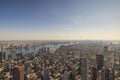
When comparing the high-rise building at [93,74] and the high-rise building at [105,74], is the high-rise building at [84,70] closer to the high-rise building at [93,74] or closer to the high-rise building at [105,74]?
the high-rise building at [93,74]

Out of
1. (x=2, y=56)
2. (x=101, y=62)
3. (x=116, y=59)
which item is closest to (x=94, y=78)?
(x=101, y=62)

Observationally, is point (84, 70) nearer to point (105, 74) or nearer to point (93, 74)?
point (93, 74)

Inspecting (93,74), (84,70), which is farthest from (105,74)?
(84,70)

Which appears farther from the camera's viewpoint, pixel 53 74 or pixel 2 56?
pixel 2 56

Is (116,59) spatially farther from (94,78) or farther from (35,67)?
(35,67)

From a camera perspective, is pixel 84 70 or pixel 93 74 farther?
pixel 84 70

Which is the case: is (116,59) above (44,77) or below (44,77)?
above

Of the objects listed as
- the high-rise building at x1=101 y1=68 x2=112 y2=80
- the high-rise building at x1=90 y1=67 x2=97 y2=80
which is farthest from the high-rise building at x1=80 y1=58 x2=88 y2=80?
the high-rise building at x1=101 y1=68 x2=112 y2=80

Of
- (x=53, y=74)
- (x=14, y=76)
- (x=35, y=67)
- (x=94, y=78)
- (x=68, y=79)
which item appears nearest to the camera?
(x=14, y=76)

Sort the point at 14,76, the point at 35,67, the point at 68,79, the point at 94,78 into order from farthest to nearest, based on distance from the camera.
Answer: the point at 35,67 → the point at 68,79 → the point at 94,78 → the point at 14,76

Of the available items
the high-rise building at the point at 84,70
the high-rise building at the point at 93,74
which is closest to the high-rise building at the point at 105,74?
the high-rise building at the point at 93,74

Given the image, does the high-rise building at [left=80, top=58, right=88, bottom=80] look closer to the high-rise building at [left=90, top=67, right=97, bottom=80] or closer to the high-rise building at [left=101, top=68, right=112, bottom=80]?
the high-rise building at [left=90, top=67, right=97, bottom=80]
